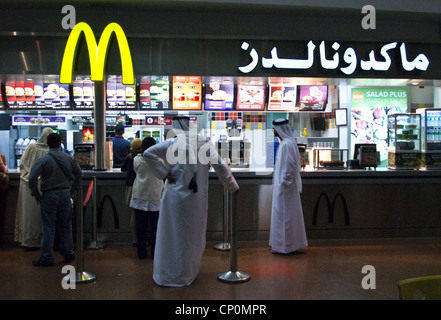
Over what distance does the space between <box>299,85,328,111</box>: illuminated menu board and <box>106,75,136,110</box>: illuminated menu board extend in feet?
11.1

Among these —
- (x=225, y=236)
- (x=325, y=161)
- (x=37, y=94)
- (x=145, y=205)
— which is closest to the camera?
(x=145, y=205)

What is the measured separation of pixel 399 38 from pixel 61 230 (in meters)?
6.92

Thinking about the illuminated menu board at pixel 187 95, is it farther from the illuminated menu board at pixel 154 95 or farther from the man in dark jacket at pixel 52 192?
the man in dark jacket at pixel 52 192

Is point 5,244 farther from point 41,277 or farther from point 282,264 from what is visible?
point 282,264

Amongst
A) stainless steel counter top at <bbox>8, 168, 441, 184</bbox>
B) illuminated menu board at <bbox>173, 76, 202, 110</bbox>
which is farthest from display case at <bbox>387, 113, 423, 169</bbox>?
illuminated menu board at <bbox>173, 76, 202, 110</bbox>

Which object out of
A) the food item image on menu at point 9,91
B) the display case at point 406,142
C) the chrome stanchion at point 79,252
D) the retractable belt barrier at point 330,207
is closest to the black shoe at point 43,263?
the chrome stanchion at point 79,252

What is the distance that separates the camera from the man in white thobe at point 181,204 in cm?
502

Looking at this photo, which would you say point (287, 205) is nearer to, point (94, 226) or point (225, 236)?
point (225, 236)

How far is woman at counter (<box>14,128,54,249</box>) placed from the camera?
22.4 feet

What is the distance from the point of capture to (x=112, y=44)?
795 cm

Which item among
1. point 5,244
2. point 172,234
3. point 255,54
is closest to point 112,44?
point 255,54

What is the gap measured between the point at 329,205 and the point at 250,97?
2.70 metres

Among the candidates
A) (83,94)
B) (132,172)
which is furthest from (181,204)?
(83,94)

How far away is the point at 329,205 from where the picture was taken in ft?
25.2
